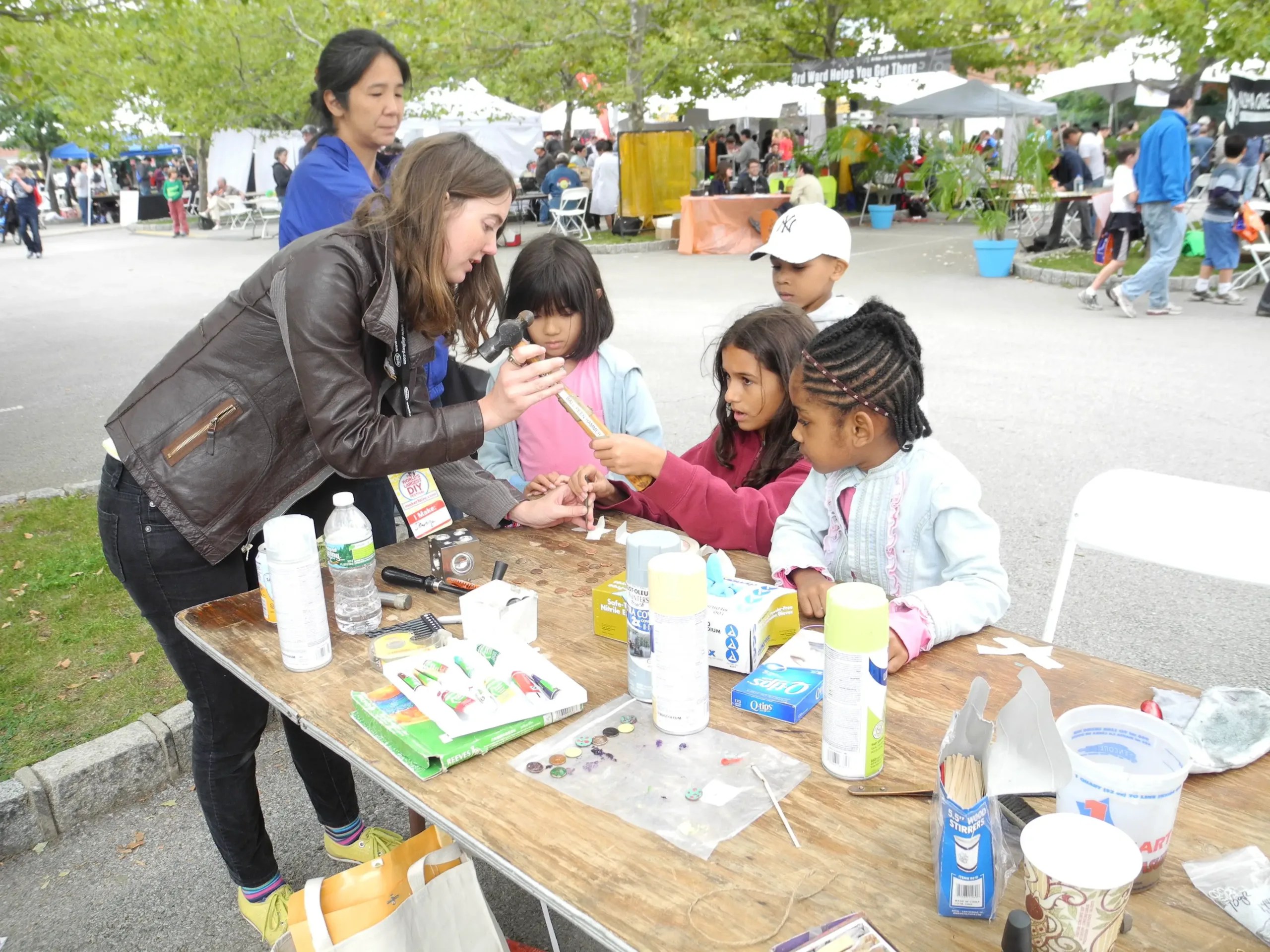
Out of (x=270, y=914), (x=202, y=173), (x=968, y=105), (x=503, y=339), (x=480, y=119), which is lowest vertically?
(x=270, y=914)

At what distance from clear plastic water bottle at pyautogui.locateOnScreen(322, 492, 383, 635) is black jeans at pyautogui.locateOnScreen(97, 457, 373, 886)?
0.29 meters

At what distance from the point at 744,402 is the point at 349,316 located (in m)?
1.10

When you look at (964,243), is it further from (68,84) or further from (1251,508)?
(1251,508)

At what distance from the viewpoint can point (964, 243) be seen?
609 inches

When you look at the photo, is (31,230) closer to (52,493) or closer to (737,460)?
(52,493)

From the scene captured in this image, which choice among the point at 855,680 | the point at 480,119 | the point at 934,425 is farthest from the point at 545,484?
the point at 480,119

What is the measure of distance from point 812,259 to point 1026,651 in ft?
5.82

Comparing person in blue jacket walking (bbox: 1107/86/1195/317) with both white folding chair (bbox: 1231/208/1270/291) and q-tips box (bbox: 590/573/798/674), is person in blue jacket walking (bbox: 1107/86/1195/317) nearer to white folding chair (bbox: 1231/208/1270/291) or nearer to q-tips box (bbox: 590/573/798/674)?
white folding chair (bbox: 1231/208/1270/291)

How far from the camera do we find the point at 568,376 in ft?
9.79

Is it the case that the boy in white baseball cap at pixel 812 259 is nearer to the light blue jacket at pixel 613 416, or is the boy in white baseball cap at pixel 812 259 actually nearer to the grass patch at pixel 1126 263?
the light blue jacket at pixel 613 416

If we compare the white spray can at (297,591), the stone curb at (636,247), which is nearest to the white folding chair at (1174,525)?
the white spray can at (297,591)

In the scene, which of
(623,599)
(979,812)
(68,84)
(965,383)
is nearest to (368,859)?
(623,599)

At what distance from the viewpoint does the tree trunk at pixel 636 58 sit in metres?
16.5

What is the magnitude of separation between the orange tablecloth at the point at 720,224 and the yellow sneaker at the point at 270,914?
45.8 feet
